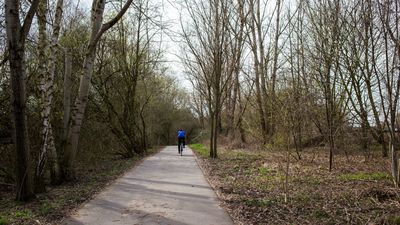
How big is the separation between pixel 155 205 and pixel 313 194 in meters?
3.53

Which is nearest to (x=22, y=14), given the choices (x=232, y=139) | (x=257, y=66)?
(x=257, y=66)

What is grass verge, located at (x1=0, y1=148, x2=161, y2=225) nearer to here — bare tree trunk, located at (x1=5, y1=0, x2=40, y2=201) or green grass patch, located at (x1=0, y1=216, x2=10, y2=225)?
green grass patch, located at (x1=0, y1=216, x2=10, y2=225)

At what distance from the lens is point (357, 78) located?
13344mm

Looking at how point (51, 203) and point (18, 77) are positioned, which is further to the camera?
point (51, 203)

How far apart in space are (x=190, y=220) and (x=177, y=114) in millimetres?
48610

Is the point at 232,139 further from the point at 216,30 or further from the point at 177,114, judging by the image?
the point at 177,114

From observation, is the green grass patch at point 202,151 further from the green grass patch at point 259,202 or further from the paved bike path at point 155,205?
the green grass patch at point 259,202

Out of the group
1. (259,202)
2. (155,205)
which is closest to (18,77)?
(155,205)

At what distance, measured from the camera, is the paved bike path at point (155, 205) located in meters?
6.86

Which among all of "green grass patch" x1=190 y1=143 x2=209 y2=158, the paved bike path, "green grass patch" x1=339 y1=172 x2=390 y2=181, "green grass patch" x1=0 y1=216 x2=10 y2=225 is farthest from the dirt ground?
"green grass patch" x1=190 y1=143 x2=209 y2=158

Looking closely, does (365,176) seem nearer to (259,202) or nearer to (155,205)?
(259,202)

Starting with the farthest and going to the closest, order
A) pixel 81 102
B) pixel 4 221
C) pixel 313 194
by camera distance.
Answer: pixel 81 102 → pixel 313 194 → pixel 4 221

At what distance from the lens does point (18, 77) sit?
795 centimetres

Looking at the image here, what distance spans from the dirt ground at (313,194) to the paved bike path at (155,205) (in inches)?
17.1
